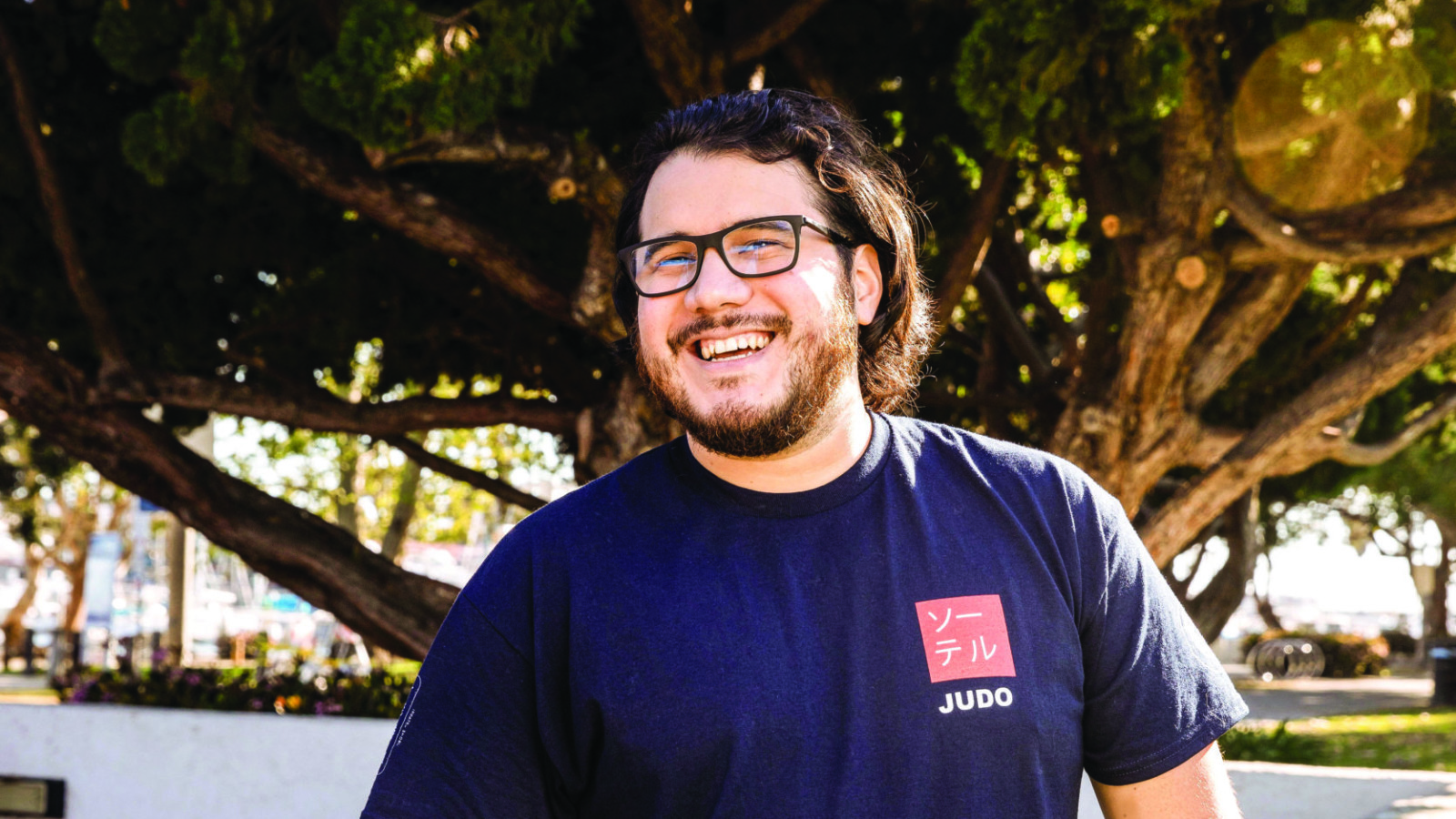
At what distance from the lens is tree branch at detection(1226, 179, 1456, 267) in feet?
19.9

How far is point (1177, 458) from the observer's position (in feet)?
23.0

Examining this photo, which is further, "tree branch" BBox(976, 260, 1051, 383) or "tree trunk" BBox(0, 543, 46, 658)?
"tree trunk" BBox(0, 543, 46, 658)

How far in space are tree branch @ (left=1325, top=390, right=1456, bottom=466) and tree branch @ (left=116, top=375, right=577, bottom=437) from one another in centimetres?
459

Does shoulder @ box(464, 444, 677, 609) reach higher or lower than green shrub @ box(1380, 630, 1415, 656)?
higher

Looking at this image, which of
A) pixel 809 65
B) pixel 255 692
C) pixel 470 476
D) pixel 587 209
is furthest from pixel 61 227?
pixel 809 65

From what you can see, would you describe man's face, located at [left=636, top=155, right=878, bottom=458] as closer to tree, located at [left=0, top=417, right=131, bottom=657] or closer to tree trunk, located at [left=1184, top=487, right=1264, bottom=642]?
tree trunk, located at [left=1184, top=487, right=1264, bottom=642]

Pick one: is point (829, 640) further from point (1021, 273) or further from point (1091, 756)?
point (1021, 273)

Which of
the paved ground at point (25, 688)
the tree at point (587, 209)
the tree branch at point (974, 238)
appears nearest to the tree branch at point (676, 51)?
the tree at point (587, 209)

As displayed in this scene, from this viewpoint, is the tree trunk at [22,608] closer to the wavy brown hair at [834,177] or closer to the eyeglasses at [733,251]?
the wavy brown hair at [834,177]

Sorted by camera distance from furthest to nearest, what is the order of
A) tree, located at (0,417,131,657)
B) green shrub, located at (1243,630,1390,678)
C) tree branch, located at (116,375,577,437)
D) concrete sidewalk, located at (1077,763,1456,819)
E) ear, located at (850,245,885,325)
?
tree, located at (0,417,131,657) < green shrub, located at (1243,630,1390,678) < tree branch, located at (116,375,577,437) < concrete sidewalk, located at (1077,763,1456,819) < ear, located at (850,245,885,325)

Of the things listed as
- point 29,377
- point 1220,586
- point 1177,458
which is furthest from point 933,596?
point 1220,586

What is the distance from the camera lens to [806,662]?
61.9 inches

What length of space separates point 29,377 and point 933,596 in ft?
22.6

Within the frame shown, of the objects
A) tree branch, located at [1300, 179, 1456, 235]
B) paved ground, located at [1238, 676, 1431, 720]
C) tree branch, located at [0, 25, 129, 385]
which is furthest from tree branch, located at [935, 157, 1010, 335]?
paved ground, located at [1238, 676, 1431, 720]
